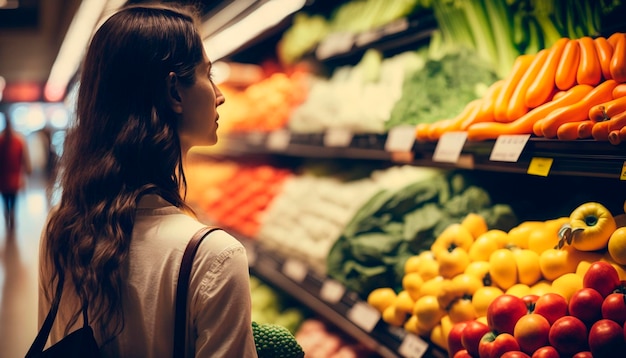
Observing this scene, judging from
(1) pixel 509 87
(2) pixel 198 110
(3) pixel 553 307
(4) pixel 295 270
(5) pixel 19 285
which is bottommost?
(5) pixel 19 285

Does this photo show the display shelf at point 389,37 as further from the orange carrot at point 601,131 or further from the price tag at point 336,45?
the orange carrot at point 601,131

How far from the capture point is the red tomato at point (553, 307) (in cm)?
140

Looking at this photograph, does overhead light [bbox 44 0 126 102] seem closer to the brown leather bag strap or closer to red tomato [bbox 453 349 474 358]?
the brown leather bag strap

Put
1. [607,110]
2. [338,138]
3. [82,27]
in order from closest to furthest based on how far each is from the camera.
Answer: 1. [607,110]
2. [338,138]
3. [82,27]

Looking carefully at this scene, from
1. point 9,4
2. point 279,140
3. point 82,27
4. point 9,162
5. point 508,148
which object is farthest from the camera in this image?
point 9,4

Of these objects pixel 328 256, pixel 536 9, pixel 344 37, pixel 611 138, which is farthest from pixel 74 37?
pixel 611 138

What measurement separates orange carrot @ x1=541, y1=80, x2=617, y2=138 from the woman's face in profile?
0.88m

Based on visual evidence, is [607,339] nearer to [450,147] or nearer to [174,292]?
[450,147]

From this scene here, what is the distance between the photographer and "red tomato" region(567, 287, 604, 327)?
132 centimetres

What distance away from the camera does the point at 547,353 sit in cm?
134

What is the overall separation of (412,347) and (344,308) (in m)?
0.46

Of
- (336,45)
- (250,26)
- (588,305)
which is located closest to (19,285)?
(250,26)

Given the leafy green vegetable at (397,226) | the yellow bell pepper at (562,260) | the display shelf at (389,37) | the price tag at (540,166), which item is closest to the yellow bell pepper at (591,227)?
the yellow bell pepper at (562,260)

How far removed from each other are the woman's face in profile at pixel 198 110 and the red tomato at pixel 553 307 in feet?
3.04
